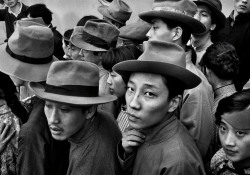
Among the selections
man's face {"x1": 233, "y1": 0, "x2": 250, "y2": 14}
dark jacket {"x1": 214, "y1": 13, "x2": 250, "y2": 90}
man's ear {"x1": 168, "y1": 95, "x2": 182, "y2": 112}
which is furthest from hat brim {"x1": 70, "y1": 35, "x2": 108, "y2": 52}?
man's ear {"x1": 168, "y1": 95, "x2": 182, "y2": 112}

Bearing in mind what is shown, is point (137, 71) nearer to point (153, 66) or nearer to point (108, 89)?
point (153, 66)

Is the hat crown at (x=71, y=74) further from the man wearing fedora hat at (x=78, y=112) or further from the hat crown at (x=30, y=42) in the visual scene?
the hat crown at (x=30, y=42)

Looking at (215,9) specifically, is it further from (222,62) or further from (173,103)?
(173,103)

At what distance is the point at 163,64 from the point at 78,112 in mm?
642

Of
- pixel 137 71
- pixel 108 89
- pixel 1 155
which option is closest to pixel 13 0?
pixel 108 89

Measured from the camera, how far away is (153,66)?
7.55ft

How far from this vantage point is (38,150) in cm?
263

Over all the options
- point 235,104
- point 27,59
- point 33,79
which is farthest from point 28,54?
point 235,104

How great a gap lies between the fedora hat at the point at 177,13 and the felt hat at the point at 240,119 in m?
1.13

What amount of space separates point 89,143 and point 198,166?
66cm

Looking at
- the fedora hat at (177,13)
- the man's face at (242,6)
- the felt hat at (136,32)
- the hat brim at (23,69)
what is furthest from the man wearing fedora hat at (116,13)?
the hat brim at (23,69)

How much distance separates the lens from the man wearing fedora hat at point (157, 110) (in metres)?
2.26

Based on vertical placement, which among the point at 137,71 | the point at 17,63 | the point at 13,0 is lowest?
the point at 13,0

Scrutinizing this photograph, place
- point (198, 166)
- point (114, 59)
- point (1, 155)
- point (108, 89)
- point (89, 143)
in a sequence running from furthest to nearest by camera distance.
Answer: point (108, 89), point (114, 59), point (1, 155), point (89, 143), point (198, 166)
